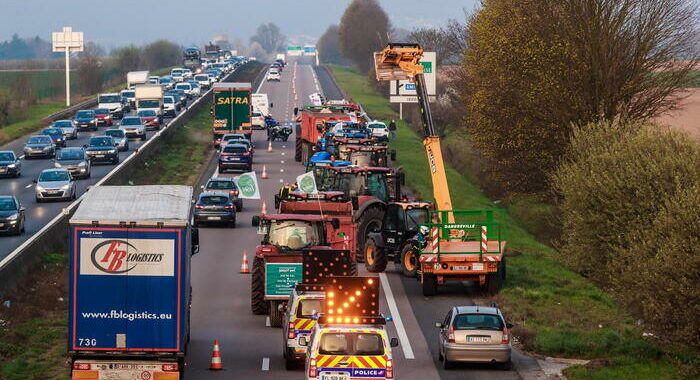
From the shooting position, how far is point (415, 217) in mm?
37969

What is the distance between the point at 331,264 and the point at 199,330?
13.1 feet

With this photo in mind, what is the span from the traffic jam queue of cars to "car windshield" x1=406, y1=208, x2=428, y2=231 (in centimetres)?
1353

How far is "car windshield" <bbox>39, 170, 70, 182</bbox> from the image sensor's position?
5741 centimetres

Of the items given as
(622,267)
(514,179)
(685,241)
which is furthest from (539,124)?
(685,241)

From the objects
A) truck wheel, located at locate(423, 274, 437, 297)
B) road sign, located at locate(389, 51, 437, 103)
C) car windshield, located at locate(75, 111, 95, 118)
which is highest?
road sign, located at locate(389, 51, 437, 103)

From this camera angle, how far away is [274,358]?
2748 cm

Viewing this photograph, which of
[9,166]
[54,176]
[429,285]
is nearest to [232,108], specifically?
[9,166]

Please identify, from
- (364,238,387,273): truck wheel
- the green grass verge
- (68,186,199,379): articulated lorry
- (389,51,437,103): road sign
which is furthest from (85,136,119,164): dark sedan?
(68,186,199,379): articulated lorry

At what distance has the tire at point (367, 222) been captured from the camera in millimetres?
40156

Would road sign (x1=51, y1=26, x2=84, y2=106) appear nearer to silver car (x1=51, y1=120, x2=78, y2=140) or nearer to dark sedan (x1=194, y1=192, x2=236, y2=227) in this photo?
silver car (x1=51, y1=120, x2=78, y2=140)

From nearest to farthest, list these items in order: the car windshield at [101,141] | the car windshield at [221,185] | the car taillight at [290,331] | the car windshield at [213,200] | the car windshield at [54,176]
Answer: the car taillight at [290,331] → the car windshield at [213,200] → the car windshield at [221,185] → the car windshield at [54,176] → the car windshield at [101,141]

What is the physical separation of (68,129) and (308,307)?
67.0 m

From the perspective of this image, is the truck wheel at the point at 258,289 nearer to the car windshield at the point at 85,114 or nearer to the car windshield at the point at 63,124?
the car windshield at the point at 63,124

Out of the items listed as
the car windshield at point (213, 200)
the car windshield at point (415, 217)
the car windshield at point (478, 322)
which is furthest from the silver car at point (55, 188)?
the car windshield at point (478, 322)
